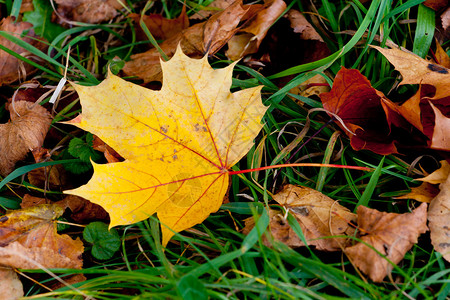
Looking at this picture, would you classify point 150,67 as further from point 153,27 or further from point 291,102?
point 291,102

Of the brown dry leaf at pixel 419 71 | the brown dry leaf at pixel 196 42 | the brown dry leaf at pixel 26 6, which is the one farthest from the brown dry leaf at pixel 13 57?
the brown dry leaf at pixel 419 71

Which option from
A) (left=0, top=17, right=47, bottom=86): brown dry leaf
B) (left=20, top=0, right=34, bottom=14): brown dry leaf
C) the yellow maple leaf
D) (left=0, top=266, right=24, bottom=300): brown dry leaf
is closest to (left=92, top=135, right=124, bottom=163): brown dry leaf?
the yellow maple leaf

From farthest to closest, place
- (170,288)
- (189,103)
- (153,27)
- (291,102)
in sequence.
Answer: (153,27) < (291,102) < (189,103) < (170,288)

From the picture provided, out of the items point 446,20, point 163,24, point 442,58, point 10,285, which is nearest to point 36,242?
point 10,285

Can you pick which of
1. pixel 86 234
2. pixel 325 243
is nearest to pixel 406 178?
pixel 325 243

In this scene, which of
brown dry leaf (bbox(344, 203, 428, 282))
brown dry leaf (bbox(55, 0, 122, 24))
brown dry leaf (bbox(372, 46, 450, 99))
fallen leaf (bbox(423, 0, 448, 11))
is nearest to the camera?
brown dry leaf (bbox(344, 203, 428, 282))

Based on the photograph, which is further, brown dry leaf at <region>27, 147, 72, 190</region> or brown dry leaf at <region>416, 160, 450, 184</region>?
brown dry leaf at <region>27, 147, 72, 190</region>

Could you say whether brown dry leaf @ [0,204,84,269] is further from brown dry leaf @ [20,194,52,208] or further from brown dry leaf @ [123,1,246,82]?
brown dry leaf @ [123,1,246,82]
